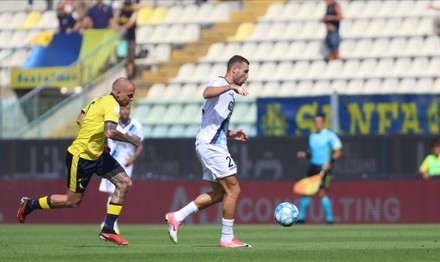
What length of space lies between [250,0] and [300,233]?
46.6ft

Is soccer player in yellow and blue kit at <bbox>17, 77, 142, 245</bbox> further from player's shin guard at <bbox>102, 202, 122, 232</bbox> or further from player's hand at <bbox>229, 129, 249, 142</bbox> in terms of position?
player's hand at <bbox>229, 129, 249, 142</bbox>

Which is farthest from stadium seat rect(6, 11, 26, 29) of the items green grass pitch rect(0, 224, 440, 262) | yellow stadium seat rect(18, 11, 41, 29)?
green grass pitch rect(0, 224, 440, 262)

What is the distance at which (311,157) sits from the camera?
24.6 m

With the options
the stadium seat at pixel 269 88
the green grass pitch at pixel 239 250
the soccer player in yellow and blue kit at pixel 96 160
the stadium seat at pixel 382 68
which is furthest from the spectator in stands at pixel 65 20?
the soccer player in yellow and blue kit at pixel 96 160

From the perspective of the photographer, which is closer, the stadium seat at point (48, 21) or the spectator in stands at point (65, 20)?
the spectator in stands at point (65, 20)

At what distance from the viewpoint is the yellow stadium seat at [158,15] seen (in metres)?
34.1

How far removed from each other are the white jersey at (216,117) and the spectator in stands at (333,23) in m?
14.6

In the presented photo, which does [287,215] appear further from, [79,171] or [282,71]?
[282,71]

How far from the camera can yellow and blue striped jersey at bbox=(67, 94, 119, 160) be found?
1491 cm

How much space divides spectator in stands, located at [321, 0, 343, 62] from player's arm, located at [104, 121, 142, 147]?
15102 mm

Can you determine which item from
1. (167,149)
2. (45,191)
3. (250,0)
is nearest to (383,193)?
(167,149)

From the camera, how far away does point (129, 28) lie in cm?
3088

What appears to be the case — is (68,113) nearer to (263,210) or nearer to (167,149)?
(167,149)

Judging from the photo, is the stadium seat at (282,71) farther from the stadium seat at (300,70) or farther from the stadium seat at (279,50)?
the stadium seat at (279,50)
